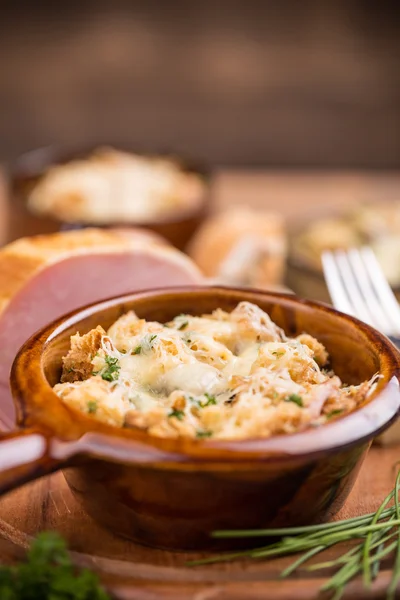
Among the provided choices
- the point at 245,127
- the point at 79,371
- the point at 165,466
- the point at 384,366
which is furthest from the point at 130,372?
the point at 245,127

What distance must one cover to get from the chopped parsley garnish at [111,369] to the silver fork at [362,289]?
767mm

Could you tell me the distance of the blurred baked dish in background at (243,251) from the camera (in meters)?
2.75

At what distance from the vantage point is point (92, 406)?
1.38 meters

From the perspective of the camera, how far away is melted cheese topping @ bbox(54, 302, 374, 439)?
1.34m

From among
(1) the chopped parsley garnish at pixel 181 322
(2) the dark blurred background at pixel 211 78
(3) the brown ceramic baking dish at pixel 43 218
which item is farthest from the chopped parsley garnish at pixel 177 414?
(2) the dark blurred background at pixel 211 78

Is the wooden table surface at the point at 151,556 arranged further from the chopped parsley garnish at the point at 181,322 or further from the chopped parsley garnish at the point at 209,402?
the chopped parsley garnish at the point at 181,322

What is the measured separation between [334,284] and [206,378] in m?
0.95

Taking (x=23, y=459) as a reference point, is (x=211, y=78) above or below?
below

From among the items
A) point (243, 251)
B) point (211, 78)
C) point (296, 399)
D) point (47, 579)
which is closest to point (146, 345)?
point (296, 399)

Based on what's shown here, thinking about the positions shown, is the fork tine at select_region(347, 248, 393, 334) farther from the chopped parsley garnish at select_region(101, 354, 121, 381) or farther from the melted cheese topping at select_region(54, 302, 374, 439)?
the chopped parsley garnish at select_region(101, 354, 121, 381)

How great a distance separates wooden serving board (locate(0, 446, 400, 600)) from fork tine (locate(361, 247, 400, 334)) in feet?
2.15

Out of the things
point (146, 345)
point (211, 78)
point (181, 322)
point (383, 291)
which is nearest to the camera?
point (146, 345)

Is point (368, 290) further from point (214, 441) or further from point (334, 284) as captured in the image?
point (214, 441)

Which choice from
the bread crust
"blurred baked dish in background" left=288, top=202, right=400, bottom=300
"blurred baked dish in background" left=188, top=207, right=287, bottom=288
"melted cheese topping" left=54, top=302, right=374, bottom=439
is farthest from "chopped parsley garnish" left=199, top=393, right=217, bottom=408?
"blurred baked dish in background" left=188, top=207, right=287, bottom=288
